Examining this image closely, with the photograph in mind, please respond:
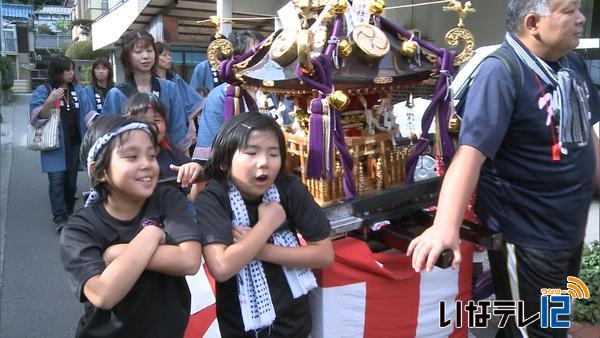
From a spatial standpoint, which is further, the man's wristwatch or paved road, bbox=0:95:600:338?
paved road, bbox=0:95:600:338

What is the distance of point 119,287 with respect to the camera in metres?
1.38

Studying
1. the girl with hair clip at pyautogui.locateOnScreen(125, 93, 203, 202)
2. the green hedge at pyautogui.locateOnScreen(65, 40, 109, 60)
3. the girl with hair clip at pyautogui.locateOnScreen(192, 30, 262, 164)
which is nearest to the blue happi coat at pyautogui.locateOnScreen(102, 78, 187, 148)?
the girl with hair clip at pyautogui.locateOnScreen(192, 30, 262, 164)

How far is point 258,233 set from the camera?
61.1 inches

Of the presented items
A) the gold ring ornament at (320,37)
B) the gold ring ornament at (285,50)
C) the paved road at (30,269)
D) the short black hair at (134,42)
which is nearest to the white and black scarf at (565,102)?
the gold ring ornament at (320,37)

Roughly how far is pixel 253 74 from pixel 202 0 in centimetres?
994

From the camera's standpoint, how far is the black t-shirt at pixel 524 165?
63.9 inches

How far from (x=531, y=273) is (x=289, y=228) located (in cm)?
88

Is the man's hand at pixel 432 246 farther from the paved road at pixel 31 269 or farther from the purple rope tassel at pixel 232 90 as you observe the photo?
the purple rope tassel at pixel 232 90

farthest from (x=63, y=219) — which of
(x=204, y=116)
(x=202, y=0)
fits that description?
(x=202, y=0)

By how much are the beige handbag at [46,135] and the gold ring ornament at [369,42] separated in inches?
152

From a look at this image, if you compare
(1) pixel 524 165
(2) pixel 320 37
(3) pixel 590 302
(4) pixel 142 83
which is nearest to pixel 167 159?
(2) pixel 320 37

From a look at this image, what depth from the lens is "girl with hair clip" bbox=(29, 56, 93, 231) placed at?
4836 mm

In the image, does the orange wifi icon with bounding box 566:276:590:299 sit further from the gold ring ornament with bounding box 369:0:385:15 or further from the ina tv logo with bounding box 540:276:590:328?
the gold ring ornament with bounding box 369:0:385:15

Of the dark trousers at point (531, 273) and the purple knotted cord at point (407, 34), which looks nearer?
the dark trousers at point (531, 273)
